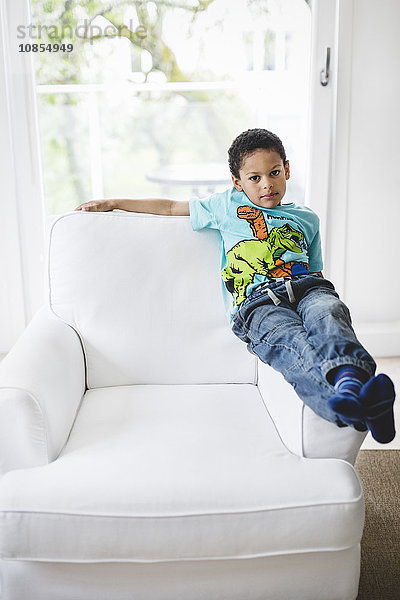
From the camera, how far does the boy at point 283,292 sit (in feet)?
4.02

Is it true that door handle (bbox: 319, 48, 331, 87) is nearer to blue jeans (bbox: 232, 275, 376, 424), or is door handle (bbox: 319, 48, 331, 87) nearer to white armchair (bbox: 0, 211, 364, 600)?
blue jeans (bbox: 232, 275, 376, 424)

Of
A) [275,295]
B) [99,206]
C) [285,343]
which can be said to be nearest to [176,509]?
[285,343]

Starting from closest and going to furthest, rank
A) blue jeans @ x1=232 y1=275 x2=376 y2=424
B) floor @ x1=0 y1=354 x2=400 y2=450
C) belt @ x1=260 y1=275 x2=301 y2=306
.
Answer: blue jeans @ x1=232 y1=275 x2=376 y2=424 → belt @ x1=260 y1=275 x2=301 y2=306 → floor @ x1=0 y1=354 x2=400 y2=450

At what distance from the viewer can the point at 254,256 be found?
5.78 ft

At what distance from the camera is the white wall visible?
2807 millimetres

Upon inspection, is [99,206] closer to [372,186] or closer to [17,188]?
[17,188]

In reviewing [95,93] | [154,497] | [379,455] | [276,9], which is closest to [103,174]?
[95,93]

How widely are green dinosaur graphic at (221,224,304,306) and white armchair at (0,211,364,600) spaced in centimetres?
25

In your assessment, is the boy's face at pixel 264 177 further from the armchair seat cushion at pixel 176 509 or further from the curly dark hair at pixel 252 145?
the armchair seat cushion at pixel 176 509

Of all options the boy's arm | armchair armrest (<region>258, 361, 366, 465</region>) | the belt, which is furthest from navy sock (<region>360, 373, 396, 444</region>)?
the boy's arm

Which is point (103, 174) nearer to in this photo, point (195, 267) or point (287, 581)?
point (195, 267)

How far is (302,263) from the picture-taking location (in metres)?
1.77

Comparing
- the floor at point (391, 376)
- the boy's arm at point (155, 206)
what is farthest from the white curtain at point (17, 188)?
the boy's arm at point (155, 206)

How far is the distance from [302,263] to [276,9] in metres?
1.59
